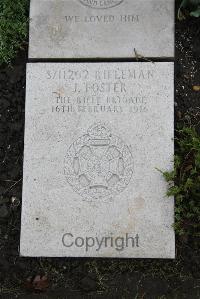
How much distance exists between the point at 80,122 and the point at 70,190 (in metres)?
0.52

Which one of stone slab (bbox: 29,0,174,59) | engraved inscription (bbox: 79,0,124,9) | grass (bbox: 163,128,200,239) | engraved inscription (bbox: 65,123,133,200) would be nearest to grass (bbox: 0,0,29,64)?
stone slab (bbox: 29,0,174,59)

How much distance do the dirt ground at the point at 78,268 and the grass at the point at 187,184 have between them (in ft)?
0.46

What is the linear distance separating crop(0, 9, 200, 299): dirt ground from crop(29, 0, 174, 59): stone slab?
Result: 47 centimetres

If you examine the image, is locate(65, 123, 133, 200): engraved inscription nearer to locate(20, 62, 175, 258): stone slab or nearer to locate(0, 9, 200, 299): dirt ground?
locate(20, 62, 175, 258): stone slab

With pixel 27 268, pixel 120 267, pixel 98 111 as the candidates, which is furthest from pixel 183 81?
pixel 27 268

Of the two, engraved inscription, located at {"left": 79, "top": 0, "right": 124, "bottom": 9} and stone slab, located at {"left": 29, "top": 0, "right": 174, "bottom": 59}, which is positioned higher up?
engraved inscription, located at {"left": 79, "top": 0, "right": 124, "bottom": 9}

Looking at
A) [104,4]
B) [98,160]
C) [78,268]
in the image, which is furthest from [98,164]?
[104,4]

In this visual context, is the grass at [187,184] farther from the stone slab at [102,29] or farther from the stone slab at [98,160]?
the stone slab at [102,29]

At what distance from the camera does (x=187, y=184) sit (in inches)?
143

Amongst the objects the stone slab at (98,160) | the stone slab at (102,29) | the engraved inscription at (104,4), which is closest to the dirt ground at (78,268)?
the stone slab at (98,160)

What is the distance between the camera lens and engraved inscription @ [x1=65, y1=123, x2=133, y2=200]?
12.2 ft

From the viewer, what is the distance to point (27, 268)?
377cm

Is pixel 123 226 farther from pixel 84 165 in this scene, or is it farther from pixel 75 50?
pixel 75 50

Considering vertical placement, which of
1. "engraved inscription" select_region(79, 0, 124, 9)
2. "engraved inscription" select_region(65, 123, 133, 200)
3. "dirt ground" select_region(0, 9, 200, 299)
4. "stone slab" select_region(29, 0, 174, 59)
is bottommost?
"dirt ground" select_region(0, 9, 200, 299)
